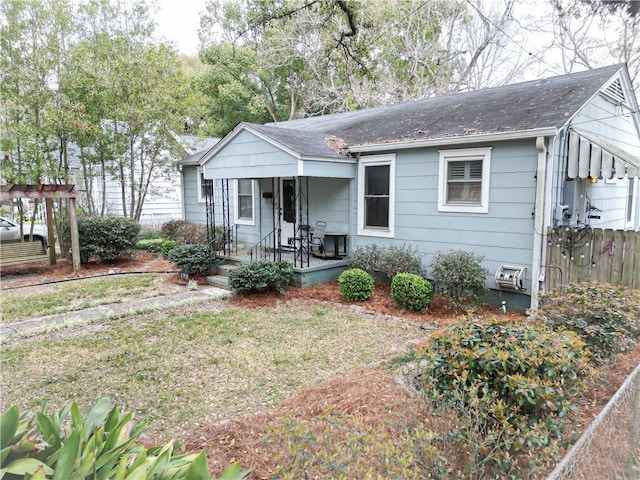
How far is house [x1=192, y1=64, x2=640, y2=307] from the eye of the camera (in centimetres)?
649

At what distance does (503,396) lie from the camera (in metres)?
2.73

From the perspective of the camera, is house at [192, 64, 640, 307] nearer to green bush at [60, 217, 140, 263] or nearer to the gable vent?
the gable vent

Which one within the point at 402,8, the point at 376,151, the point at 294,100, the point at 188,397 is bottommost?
the point at 188,397

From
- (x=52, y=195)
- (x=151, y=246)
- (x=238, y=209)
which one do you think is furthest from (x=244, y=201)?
(x=52, y=195)

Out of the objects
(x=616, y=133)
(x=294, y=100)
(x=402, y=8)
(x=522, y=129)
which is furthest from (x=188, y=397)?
(x=294, y=100)

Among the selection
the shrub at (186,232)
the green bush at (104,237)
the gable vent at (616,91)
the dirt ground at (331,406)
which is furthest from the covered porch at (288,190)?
the gable vent at (616,91)

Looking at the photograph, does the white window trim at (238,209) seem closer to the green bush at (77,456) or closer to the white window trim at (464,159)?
the white window trim at (464,159)

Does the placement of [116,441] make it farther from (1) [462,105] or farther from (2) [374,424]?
(1) [462,105]

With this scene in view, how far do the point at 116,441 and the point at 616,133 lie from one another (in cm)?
1069

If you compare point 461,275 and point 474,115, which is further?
point 474,115

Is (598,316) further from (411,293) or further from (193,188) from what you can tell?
(193,188)

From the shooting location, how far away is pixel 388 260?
781 cm

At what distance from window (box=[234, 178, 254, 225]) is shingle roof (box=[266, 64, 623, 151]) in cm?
270

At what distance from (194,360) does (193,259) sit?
457cm
